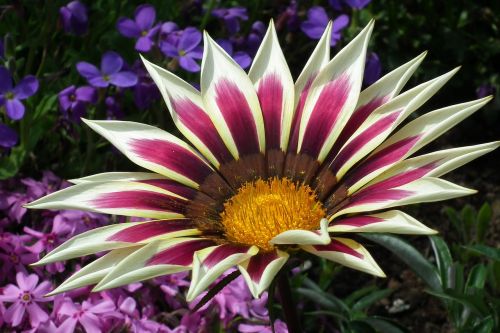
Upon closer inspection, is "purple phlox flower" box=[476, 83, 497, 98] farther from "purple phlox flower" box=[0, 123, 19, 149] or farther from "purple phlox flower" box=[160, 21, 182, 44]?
"purple phlox flower" box=[0, 123, 19, 149]

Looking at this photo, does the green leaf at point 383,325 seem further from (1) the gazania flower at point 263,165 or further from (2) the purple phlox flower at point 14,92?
(2) the purple phlox flower at point 14,92

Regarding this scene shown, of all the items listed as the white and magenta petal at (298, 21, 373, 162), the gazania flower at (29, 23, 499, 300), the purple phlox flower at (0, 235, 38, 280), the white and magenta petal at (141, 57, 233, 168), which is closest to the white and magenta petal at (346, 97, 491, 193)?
the gazania flower at (29, 23, 499, 300)

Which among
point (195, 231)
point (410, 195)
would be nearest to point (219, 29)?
point (195, 231)

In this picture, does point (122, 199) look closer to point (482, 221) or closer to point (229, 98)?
point (229, 98)

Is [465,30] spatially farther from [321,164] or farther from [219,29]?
[321,164]

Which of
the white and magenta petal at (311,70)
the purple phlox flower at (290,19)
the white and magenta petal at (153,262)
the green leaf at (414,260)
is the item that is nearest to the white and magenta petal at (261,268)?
the white and magenta petal at (153,262)
